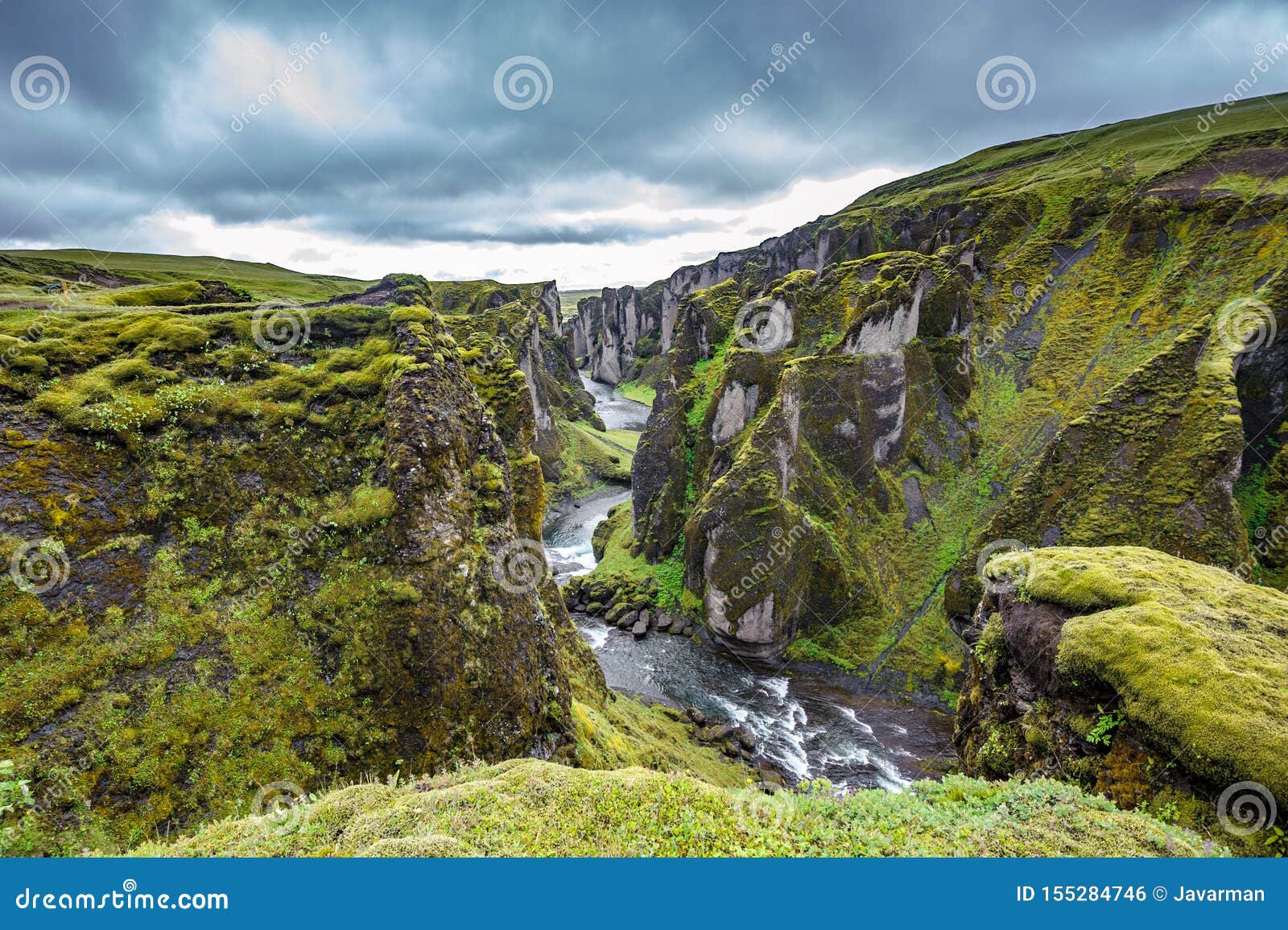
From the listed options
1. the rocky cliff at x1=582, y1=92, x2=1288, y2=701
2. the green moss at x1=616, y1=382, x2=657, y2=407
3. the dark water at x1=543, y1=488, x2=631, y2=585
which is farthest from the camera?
the green moss at x1=616, y1=382, x2=657, y2=407

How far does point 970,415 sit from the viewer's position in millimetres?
43625

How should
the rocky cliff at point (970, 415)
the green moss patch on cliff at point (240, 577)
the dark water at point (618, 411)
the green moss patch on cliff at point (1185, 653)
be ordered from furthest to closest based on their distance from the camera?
the dark water at point (618, 411)
the rocky cliff at point (970, 415)
the green moss patch on cliff at point (240, 577)
the green moss patch on cliff at point (1185, 653)

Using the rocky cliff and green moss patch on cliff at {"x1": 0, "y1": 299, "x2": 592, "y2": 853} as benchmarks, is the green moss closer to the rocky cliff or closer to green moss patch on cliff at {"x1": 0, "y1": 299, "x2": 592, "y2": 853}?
the rocky cliff

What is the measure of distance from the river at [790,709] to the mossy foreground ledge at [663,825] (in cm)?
2121

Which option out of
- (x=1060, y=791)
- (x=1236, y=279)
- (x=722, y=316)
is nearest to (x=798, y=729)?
(x=1060, y=791)

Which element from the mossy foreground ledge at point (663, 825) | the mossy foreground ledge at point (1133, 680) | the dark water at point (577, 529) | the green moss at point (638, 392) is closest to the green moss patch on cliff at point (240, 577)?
the mossy foreground ledge at point (663, 825)

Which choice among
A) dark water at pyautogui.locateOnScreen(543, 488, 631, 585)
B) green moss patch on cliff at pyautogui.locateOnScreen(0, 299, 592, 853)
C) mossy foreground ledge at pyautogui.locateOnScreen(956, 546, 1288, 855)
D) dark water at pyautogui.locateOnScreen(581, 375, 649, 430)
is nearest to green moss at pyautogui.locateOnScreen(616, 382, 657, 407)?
dark water at pyautogui.locateOnScreen(581, 375, 649, 430)

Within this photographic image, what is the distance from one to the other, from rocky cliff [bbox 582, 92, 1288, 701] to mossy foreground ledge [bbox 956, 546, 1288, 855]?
19.5m

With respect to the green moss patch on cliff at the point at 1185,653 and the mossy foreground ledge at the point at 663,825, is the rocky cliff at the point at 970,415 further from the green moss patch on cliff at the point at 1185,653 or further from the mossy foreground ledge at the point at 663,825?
the mossy foreground ledge at the point at 663,825

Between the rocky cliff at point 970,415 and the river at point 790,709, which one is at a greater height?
the rocky cliff at point 970,415

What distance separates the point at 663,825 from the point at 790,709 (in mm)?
29380

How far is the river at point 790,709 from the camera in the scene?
28688mm

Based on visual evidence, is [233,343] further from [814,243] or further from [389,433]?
[814,243]

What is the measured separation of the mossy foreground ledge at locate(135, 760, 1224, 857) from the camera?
7.30 meters
